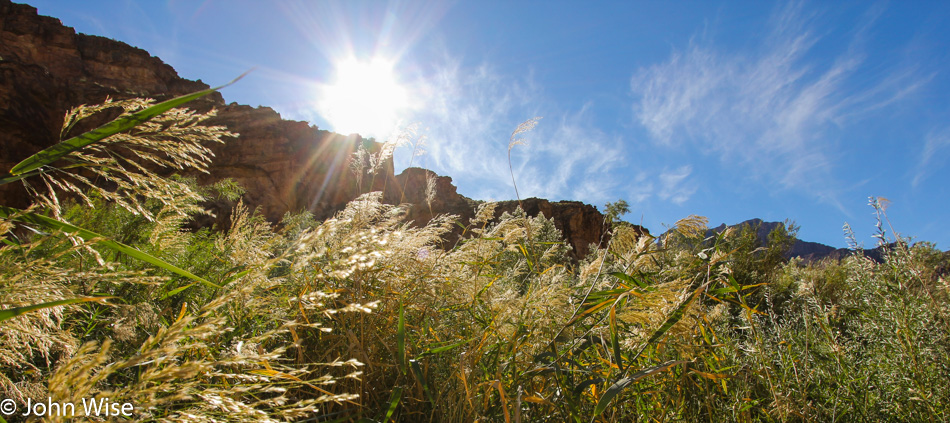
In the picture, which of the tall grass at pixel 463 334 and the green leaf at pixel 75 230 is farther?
the tall grass at pixel 463 334

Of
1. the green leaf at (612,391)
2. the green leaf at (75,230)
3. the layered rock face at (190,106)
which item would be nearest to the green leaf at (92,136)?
the green leaf at (75,230)

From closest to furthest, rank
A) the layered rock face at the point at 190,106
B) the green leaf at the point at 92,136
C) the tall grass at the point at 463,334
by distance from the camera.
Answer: the green leaf at the point at 92,136 < the tall grass at the point at 463,334 < the layered rock face at the point at 190,106

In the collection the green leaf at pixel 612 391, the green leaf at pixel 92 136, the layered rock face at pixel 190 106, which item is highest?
the layered rock face at pixel 190 106

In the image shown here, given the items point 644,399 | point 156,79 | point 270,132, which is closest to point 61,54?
point 156,79

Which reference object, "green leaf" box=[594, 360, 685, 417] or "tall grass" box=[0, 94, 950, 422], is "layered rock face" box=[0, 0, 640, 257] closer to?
"tall grass" box=[0, 94, 950, 422]

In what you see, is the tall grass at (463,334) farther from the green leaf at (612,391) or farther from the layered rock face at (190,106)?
the layered rock face at (190,106)

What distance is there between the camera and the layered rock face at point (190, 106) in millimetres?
28062

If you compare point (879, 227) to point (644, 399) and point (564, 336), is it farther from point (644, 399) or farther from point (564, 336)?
point (564, 336)

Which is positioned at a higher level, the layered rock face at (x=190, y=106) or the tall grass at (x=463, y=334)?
the layered rock face at (x=190, y=106)

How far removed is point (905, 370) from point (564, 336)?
59.4 inches

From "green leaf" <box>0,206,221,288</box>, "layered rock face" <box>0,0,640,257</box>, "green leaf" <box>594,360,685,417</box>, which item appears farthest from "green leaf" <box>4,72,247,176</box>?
"layered rock face" <box>0,0,640,257</box>

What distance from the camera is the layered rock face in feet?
92.1

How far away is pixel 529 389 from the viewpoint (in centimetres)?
148

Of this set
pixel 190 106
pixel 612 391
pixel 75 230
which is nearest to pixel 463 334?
pixel 612 391
